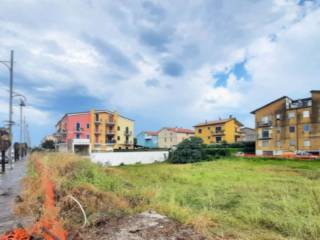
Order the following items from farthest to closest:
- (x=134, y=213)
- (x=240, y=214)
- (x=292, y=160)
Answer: (x=292, y=160)
(x=240, y=214)
(x=134, y=213)

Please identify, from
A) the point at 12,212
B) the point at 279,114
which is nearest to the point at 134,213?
the point at 12,212

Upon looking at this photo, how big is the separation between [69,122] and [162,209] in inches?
2085

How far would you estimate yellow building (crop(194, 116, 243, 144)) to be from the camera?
54656 millimetres

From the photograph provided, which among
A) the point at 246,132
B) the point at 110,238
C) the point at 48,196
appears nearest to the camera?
the point at 110,238

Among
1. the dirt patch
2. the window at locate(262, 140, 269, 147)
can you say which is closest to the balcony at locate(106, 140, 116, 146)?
the window at locate(262, 140, 269, 147)

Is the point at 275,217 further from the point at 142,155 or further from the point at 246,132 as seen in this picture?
the point at 246,132

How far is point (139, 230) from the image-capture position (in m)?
3.91

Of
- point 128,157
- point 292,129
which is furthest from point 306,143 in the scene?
point 128,157

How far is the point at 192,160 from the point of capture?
36.2 meters

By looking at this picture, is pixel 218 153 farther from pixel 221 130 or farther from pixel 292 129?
pixel 221 130

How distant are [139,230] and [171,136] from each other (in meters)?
62.3

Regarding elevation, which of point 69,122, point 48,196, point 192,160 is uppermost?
point 69,122

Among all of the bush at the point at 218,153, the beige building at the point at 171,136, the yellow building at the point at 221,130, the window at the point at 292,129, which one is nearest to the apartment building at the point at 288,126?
the window at the point at 292,129

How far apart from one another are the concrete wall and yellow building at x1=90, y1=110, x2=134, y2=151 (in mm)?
16987
